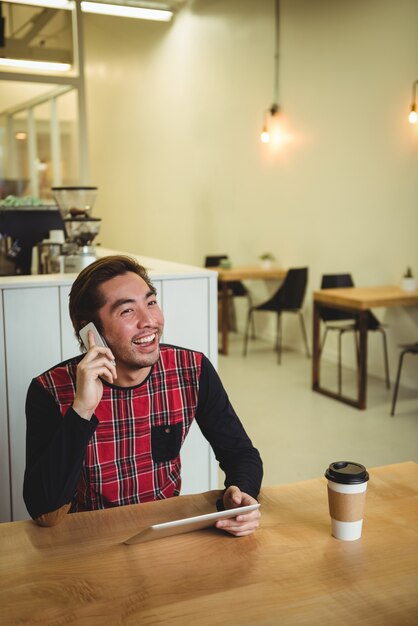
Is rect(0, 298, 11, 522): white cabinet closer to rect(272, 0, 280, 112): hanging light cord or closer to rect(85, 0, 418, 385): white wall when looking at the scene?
rect(85, 0, 418, 385): white wall

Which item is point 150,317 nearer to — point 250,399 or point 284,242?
point 250,399

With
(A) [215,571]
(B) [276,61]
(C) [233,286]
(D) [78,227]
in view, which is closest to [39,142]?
(C) [233,286]

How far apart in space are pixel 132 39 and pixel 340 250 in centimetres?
551

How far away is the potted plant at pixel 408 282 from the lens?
5320 millimetres

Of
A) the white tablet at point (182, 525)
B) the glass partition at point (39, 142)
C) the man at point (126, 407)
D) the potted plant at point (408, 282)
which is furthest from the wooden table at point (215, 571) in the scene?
the glass partition at point (39, 142)

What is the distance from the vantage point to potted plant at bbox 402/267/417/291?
209 inches

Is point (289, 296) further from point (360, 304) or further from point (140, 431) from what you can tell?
point (140, 431)

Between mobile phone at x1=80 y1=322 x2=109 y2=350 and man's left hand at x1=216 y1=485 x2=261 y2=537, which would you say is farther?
mobile phone at x1=80 y1=322 x2=109 y2=350

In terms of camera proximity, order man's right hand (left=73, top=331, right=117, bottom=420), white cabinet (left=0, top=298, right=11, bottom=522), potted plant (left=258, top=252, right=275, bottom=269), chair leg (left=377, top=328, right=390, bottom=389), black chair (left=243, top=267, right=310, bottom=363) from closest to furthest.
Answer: man's right hand (left=73, top=331, right=117, bottom=420) → white cabinet (left=0, top=298, right=11, bottom=522) → chair leg (left=377, top=328, right=390, bottom=389) → black chair (left=243, top=267, right=310, bottom=363) → potted plant (left=258, top=252, right=275, bottom=269)

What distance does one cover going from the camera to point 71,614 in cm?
110

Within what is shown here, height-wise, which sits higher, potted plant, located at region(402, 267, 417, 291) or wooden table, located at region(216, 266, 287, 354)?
potted plant, located at region(402, 267, 417, 291)

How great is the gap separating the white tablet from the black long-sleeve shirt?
0.84 ft

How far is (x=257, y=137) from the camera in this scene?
24.4 feet

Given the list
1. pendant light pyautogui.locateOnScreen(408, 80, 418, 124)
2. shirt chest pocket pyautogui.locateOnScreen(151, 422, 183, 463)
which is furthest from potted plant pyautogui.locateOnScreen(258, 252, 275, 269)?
shirt chest pocket pyautogui.locateOnScreen(151, 422, 183, 463)
